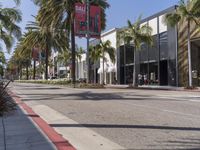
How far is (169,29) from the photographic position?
161ft

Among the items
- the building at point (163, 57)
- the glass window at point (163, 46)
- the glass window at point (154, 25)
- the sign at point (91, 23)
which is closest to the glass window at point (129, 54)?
the building at point (163, 57)

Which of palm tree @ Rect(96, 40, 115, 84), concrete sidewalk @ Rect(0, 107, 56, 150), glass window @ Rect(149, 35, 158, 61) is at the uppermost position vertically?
palm tree @ Rect(96, 40, 115, 84)

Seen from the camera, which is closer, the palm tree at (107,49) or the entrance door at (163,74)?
the entrance door at (163,74)

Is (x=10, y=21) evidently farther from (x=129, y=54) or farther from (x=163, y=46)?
(x=129, y=54)

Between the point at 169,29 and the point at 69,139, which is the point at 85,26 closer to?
the point at 169,29

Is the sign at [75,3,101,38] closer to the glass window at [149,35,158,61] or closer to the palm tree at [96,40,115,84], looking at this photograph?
the glass window at [149,35,158,61]

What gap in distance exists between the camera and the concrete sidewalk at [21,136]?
31.0 feet

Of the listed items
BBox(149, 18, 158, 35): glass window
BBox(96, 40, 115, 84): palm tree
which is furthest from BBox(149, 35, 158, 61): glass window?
BBox(96, 40, 115, 84): palm tree

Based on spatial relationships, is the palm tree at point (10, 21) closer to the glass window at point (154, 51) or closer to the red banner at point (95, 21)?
the red banner at point (95, 21)

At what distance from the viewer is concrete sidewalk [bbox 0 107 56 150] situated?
945 cm

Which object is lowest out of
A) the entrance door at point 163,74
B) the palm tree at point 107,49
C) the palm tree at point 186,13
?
the entrance door at point 163,74

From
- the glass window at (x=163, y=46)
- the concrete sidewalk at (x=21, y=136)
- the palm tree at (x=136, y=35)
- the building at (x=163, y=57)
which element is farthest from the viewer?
the glass window at (x=163, y=46)

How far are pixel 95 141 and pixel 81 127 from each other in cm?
262

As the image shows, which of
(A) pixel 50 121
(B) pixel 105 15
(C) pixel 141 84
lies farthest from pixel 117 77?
(A) pixel 50 121
